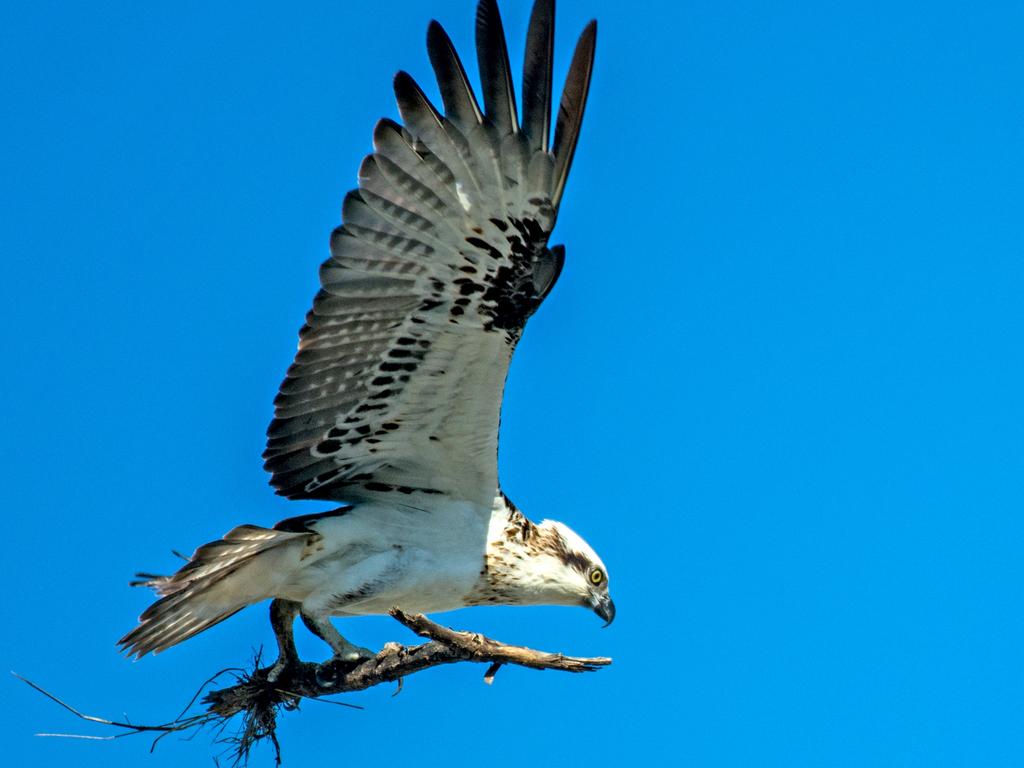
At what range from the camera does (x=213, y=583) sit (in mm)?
7500

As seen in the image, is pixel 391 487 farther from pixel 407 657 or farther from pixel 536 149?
pixel 536 149

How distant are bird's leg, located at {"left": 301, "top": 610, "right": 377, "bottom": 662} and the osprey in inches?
0.5

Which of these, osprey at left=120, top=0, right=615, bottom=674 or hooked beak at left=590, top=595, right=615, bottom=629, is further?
hooked beak at left=590, top=595, right=615, bottom=629

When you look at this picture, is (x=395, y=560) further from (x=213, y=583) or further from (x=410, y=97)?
(x=410, y=97)

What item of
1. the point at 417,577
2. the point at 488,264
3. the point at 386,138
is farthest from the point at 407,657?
the point at 386,138

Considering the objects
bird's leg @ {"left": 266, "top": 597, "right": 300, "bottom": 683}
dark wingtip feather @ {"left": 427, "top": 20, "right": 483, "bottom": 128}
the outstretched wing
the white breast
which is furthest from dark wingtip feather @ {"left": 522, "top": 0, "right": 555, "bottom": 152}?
bird's leg @ {"left": 266, "top": 597, "right": 300, "bottom": 683}

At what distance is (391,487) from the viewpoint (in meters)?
8.12

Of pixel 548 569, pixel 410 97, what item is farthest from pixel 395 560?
pixel 410 97

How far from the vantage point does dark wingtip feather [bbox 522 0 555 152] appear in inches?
270

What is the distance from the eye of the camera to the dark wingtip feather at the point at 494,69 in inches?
275

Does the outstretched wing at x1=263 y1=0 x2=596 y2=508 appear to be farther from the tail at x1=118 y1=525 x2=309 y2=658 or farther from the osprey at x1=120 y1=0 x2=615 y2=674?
the tail at x1=118 y1=525 x2=309 y2=658

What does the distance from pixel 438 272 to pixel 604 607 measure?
2270 millimetres

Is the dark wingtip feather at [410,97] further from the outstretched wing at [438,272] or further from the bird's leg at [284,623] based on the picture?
the bird's leg at [284,623]

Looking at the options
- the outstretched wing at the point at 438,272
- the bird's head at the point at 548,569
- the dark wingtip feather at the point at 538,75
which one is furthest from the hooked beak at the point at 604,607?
the dark wingtip feather at the point at 538,75
